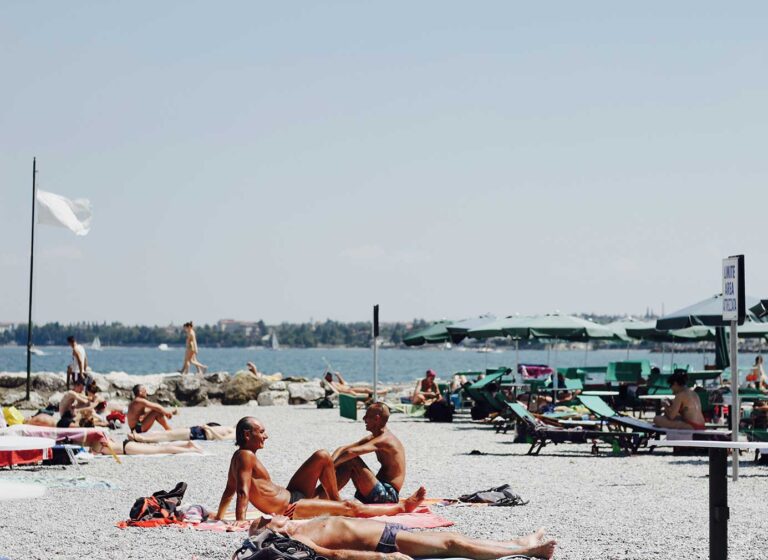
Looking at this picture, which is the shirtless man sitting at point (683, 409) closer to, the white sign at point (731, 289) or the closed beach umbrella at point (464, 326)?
the white sign at point (731, 289)

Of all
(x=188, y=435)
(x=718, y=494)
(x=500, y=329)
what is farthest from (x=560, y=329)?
(x=718, y=494)

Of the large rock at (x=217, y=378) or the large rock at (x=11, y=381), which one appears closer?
the large rock at (x=11, y=381)

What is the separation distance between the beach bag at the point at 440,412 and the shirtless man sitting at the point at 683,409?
8.16 m

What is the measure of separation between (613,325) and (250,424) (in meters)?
19.8

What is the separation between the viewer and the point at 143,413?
16656 millimetres

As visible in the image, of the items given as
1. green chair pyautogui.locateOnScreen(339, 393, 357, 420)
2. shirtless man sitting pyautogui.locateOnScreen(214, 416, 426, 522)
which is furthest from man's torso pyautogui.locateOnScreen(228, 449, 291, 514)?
green chair pyautogui.locateOnScreen(339, 393, 357, 420)

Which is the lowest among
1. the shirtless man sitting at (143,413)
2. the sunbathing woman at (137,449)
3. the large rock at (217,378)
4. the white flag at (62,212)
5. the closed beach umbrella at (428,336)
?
the sunbathing woman at (137,449)

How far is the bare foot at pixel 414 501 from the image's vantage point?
8.71 meters

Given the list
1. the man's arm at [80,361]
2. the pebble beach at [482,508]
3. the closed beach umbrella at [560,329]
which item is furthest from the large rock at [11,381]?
the closed beach umbrella at [560,329]

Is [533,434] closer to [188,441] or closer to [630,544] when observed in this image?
[188,441]

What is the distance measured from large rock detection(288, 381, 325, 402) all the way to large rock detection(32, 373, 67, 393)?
5.31 metres

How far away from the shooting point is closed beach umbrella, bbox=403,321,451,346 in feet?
83.9

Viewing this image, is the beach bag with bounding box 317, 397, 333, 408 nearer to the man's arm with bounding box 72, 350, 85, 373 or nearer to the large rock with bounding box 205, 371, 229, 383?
the large rock with bounding box 205, 371, 229, 383

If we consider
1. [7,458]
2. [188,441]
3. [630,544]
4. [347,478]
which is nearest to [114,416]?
[188,441]
